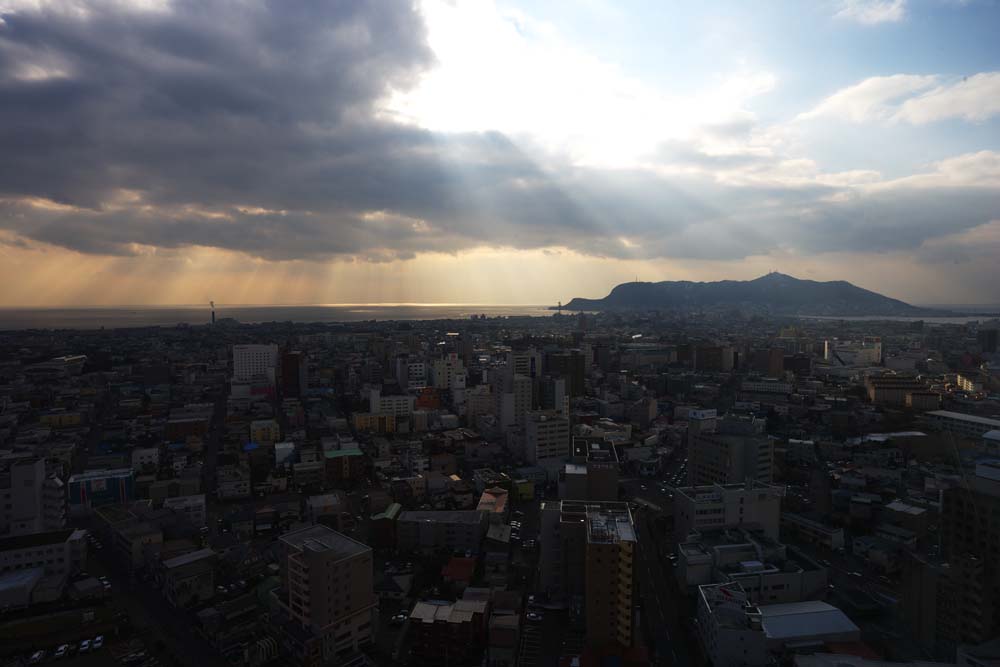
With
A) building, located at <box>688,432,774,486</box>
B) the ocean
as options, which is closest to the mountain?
the ocean

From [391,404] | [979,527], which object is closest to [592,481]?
[979,527]

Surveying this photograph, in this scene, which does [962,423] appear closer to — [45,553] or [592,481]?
[592,481]

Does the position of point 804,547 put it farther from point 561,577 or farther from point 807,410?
point 807,410

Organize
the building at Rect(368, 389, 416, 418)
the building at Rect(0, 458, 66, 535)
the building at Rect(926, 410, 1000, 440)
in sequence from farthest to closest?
the building at Rect(368, 389, 416, 418) → the building at Rect(926, 410, 1000, 440) → the building at Rect(0, 458, 66, 535)

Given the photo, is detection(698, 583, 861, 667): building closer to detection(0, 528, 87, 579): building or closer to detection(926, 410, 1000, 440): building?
detection(0, 528, 87, 579): building

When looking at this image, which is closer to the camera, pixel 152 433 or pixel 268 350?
pixel 152 433

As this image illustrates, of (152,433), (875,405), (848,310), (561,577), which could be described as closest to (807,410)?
(875,405)
